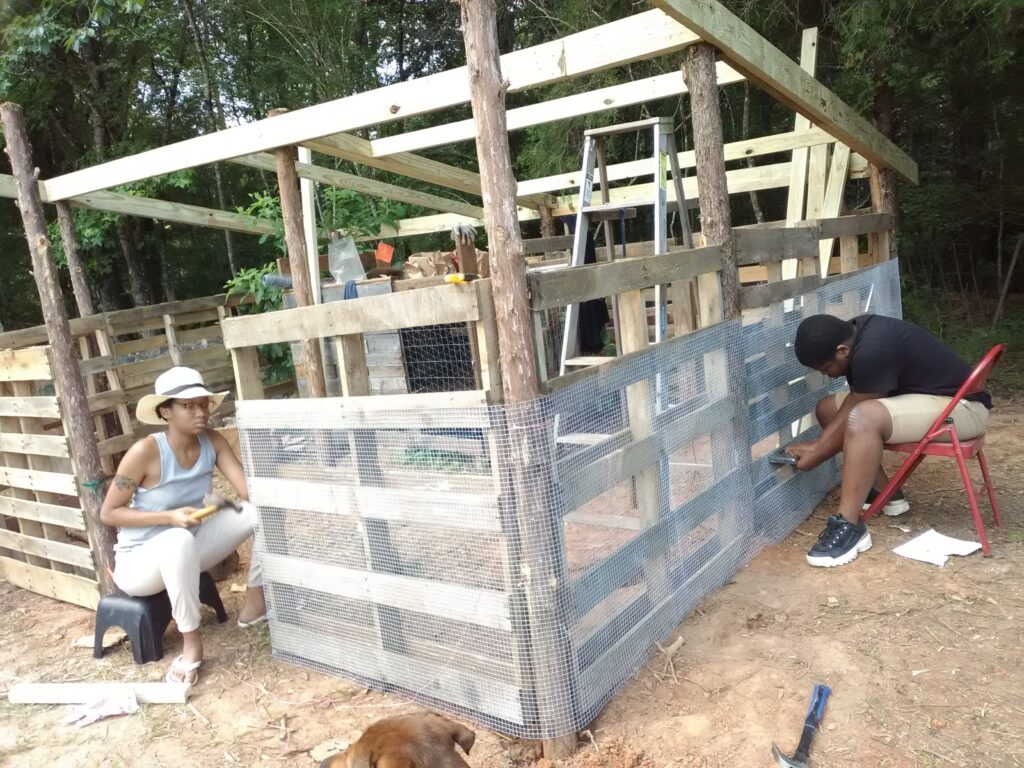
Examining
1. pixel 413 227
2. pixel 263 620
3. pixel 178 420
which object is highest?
pixel 413 227

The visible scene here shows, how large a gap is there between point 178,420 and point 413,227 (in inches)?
204

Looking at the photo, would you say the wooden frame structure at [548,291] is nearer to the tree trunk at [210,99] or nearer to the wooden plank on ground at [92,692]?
the wooden plank on ground at [92,692]

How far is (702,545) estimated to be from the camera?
3.52 metres

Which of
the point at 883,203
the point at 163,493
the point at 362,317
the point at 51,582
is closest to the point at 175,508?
the point at 163,493

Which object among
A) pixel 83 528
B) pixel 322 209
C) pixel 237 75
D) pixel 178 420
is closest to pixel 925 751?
pixel 178 420

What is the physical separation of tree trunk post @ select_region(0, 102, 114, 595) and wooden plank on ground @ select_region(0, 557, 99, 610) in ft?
0.71

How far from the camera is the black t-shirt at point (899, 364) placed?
380 cm

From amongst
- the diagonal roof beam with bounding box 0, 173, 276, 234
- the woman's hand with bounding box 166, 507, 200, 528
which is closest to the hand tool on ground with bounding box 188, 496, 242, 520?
the woman's hand with bounding box 166, 507, 200, 528

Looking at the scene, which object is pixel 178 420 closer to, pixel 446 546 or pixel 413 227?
pixel 446 546

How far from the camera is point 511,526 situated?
262cm

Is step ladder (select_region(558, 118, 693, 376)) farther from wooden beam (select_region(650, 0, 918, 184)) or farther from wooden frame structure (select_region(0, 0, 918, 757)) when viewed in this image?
wooden beam (select_region(650, 0, 918, 184))

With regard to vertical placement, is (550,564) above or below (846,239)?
below

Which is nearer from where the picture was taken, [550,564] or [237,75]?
[550,564]

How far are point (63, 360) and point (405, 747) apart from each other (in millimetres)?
3680
